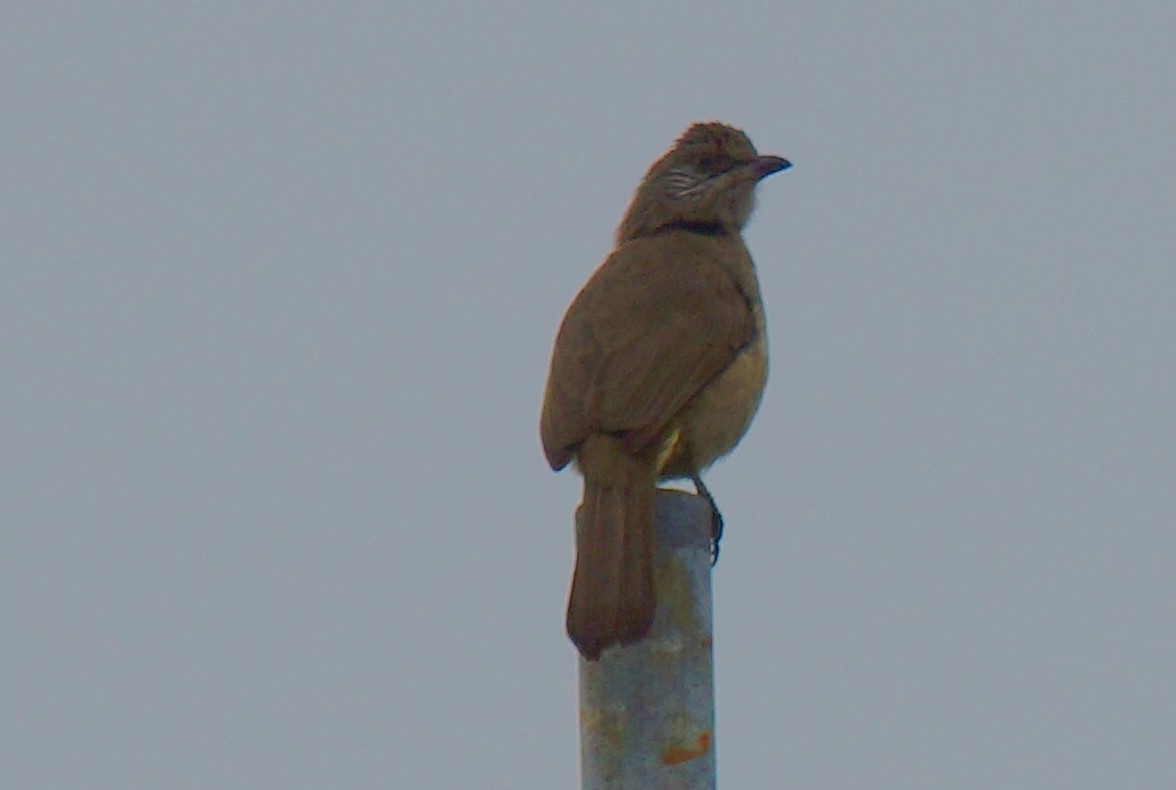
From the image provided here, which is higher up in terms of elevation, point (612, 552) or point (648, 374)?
point (648, 374)

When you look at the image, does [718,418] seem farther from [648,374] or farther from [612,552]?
[612,552]

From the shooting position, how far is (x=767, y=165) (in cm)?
860

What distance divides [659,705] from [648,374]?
1918 millimetres

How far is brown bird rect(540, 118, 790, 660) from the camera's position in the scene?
5.52 m

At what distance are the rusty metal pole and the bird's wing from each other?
47.4 inches

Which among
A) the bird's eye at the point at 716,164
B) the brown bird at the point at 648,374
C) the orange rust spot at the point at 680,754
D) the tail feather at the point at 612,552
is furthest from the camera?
the bird's eye at the point at 716,164

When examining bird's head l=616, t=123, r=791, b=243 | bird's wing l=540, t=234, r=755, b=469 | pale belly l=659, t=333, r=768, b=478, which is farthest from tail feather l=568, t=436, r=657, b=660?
bird's head l=616, t=123, r=791, b=243

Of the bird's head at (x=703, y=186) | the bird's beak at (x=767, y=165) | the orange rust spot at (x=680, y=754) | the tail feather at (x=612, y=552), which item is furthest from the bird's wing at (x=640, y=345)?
the orange rust spot at (x=680, y=754)

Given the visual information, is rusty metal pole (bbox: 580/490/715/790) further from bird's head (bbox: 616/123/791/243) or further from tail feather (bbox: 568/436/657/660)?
bird's head (bbox: 616/123/791/243)

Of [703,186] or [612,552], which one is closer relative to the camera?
[612,552]

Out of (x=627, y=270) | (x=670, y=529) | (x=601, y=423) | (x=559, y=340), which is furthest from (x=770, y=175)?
(x=670, y=529)

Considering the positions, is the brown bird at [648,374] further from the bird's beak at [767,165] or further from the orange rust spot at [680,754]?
the orange rust spot at [680,754]

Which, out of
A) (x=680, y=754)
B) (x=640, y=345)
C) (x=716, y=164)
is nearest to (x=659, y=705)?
(x=680, y=754)

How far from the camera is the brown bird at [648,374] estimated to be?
5.52 meters
